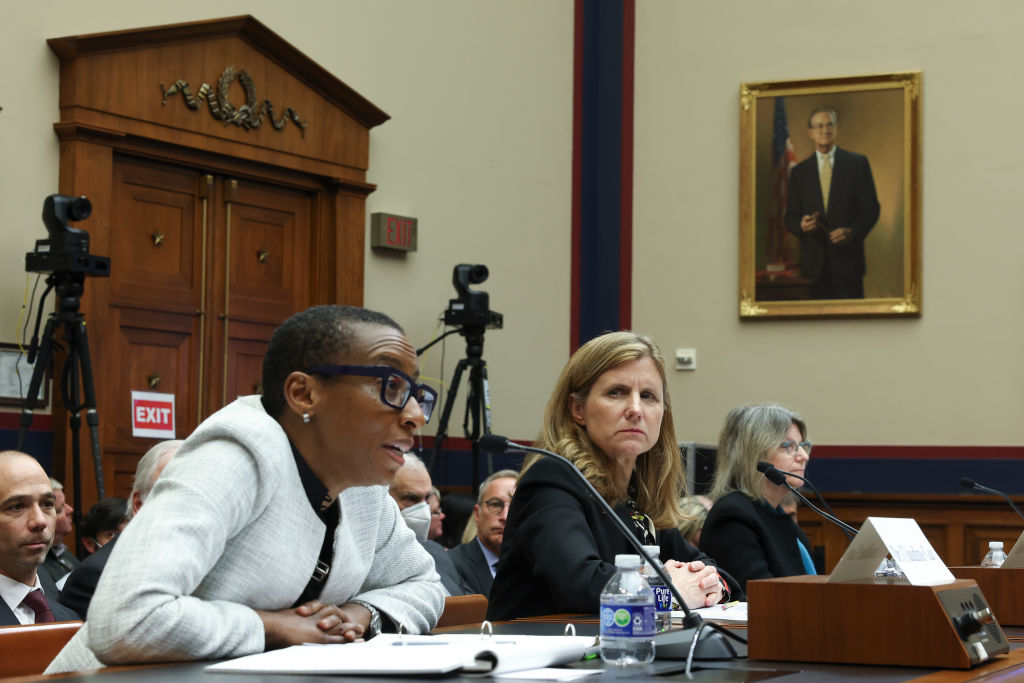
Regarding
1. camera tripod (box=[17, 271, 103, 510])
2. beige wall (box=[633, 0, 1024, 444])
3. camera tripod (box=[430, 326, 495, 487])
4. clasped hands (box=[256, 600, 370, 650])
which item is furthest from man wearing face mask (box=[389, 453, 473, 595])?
beige wall (box=[633, 0, 1024, 444])

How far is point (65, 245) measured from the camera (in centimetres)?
520

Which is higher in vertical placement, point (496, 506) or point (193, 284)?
point (193, 284)

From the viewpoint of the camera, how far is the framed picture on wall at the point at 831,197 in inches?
305

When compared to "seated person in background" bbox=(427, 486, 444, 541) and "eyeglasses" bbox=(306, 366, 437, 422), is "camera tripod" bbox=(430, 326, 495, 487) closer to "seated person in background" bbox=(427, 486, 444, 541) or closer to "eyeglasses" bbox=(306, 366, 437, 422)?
"seated person in background" bbox=(427, 486, 444, 541)

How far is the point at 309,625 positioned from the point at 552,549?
2.61 ft

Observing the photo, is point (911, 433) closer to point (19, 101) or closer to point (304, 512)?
point (19, 101)

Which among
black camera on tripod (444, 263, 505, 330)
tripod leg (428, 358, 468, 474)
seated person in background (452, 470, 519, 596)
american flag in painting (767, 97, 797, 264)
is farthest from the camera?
american flag in painting (767, 97, 797, 264)

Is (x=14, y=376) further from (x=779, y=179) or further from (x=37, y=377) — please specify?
(x=779, y=179)

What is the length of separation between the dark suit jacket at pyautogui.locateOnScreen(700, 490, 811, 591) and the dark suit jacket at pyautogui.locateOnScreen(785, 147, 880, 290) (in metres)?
4.12

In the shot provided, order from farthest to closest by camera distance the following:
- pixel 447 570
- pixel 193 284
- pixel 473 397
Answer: pixel 473 397 < pixel 193 284 < pixel 447 570

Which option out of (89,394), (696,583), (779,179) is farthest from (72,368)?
(779,179)

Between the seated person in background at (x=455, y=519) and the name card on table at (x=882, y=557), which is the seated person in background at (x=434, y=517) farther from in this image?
the name card on table at (x=882, y=557)

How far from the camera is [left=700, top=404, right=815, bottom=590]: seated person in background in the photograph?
3.79 m

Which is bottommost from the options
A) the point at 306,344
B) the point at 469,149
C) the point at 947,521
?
the point at 947,521
